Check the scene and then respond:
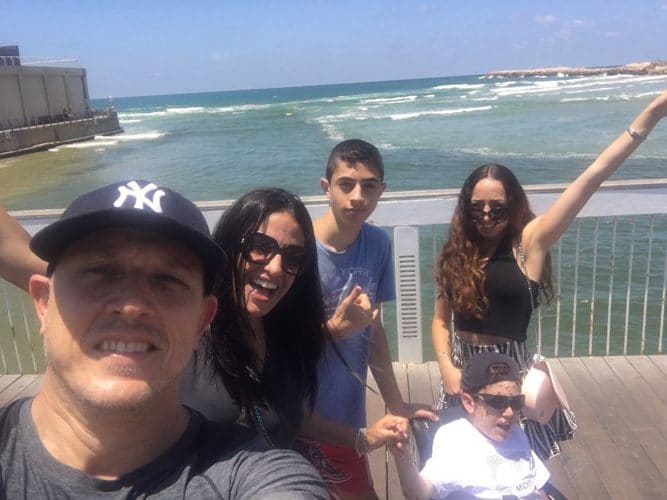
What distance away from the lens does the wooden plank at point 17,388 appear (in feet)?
12.9

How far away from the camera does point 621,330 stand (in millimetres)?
6105

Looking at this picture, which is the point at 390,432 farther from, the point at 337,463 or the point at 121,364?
the point at 121,364

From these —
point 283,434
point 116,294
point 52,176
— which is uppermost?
point 116,294

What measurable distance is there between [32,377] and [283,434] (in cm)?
323

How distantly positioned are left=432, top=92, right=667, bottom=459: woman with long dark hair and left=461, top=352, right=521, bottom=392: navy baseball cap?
0.34m

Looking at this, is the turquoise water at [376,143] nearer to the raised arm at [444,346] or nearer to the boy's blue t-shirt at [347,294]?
the raised arm at [444,346]

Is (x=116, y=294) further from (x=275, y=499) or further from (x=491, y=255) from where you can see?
(x=491, y=255)

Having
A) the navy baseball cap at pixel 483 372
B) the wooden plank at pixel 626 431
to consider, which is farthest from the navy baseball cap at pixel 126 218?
the wooden plank at pixel 626 431

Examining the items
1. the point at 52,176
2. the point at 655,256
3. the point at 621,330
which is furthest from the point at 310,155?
the point at 621,330

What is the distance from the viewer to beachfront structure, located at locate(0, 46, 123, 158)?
120 ft

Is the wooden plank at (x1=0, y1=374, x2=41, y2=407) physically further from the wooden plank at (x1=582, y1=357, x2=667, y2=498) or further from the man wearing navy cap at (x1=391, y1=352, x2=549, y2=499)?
the wooden plank at (x1=582, y1=357, x2=667, y2=498)

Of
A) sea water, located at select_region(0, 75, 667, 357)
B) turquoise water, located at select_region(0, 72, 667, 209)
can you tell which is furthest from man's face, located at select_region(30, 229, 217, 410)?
turquoise water, located at select_region(0, 72, 667, 209)

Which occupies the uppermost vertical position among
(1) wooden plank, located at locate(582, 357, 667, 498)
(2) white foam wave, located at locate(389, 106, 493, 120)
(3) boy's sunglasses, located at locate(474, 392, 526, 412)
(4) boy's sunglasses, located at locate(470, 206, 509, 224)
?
(4) boy's sunglasses, located at locate(470, 206, 509, 224)

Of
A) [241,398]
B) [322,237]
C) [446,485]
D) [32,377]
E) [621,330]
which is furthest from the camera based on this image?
[621,330]
